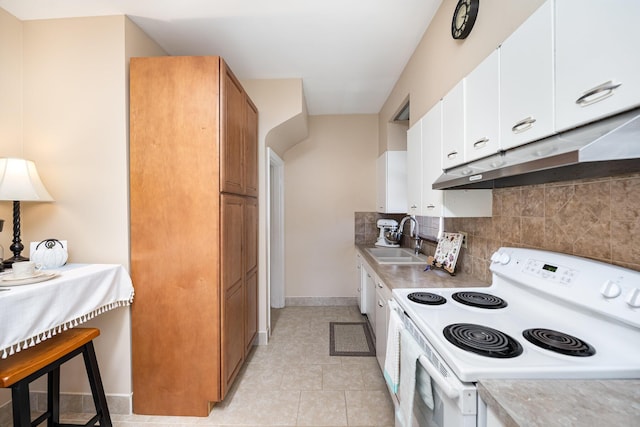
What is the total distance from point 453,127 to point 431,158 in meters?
0.30

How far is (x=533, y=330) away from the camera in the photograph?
37.9 inches

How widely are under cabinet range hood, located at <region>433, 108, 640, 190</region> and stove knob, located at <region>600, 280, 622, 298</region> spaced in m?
0.38

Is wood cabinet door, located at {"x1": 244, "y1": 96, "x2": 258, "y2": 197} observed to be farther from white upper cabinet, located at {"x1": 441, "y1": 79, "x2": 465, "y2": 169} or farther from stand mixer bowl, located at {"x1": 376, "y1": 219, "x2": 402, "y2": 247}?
stand mixer bowl, located at {"x1": 376, "y1": 219, "x2": 402, "y2": 247}

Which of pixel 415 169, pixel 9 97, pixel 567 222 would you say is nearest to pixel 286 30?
pixel 415 169

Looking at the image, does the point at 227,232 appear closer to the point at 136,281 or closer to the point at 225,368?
the point at 136,281

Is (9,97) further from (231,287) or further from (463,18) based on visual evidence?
(463,18)

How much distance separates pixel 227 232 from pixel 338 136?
2415 millimetres

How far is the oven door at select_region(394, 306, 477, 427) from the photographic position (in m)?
0.73

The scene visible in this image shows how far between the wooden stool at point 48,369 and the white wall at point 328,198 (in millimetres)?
2367

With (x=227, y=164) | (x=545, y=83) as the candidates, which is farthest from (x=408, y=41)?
(x=227, y=164)

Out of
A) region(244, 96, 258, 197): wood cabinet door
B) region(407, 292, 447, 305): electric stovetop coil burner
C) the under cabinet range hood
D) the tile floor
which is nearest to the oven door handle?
region(407, 292, 447, 305): electric stovetop coil burner

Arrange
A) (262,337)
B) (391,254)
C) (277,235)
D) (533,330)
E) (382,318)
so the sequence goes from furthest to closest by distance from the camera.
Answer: (277,235) → (391,254) → (262,337) → (382,318) → (533,330)

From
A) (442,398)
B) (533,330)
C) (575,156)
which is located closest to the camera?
A: (575,156)

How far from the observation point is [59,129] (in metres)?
1.72
